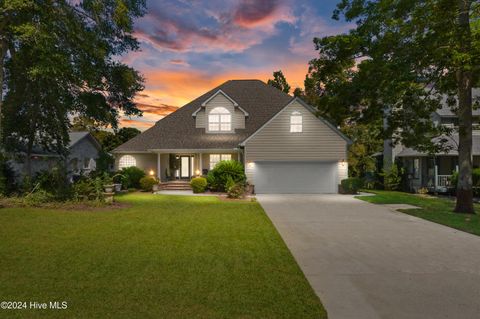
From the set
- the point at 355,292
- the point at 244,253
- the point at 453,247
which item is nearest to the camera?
the point at 355,292

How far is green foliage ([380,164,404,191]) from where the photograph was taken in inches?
1063

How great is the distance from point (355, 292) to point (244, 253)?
2.72 metres

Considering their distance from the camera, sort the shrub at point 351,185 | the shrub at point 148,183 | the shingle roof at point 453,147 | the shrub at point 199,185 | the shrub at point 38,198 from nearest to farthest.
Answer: the shrub at point 38,198
the shrub at point 351,185
the shrub at point 199,185
the shingle roof at point 453,147
the shrub at point 148,183

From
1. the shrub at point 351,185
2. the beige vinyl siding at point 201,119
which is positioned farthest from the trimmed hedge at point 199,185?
the shrub at point 351,185

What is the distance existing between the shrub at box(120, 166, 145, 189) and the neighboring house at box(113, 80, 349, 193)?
1.17 m

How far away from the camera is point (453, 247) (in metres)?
7.82

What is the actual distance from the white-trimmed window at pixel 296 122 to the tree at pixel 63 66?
1060cm

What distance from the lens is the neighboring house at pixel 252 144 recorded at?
2248 centimetres

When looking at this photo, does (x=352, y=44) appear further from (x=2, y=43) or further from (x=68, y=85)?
(x=2, y=43)

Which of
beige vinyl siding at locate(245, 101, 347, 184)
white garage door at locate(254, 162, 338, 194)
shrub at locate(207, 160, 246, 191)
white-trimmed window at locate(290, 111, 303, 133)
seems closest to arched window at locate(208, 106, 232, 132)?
beige vinyl siding at locate(245, 101, 347, 184)

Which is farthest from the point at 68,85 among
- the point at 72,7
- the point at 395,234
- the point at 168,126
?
the point at 395,234

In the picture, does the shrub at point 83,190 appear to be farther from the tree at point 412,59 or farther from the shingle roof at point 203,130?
the tree at point 412,59

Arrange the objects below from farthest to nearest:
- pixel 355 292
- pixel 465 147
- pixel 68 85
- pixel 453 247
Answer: pixel 68 85 → pixel 465 147 → pixel 453 247 → pixel 355 292

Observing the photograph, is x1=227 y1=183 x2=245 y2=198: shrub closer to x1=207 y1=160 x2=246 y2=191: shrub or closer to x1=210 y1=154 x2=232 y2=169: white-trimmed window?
x1=207 y1=160 x2=246 y2=191: shrub
